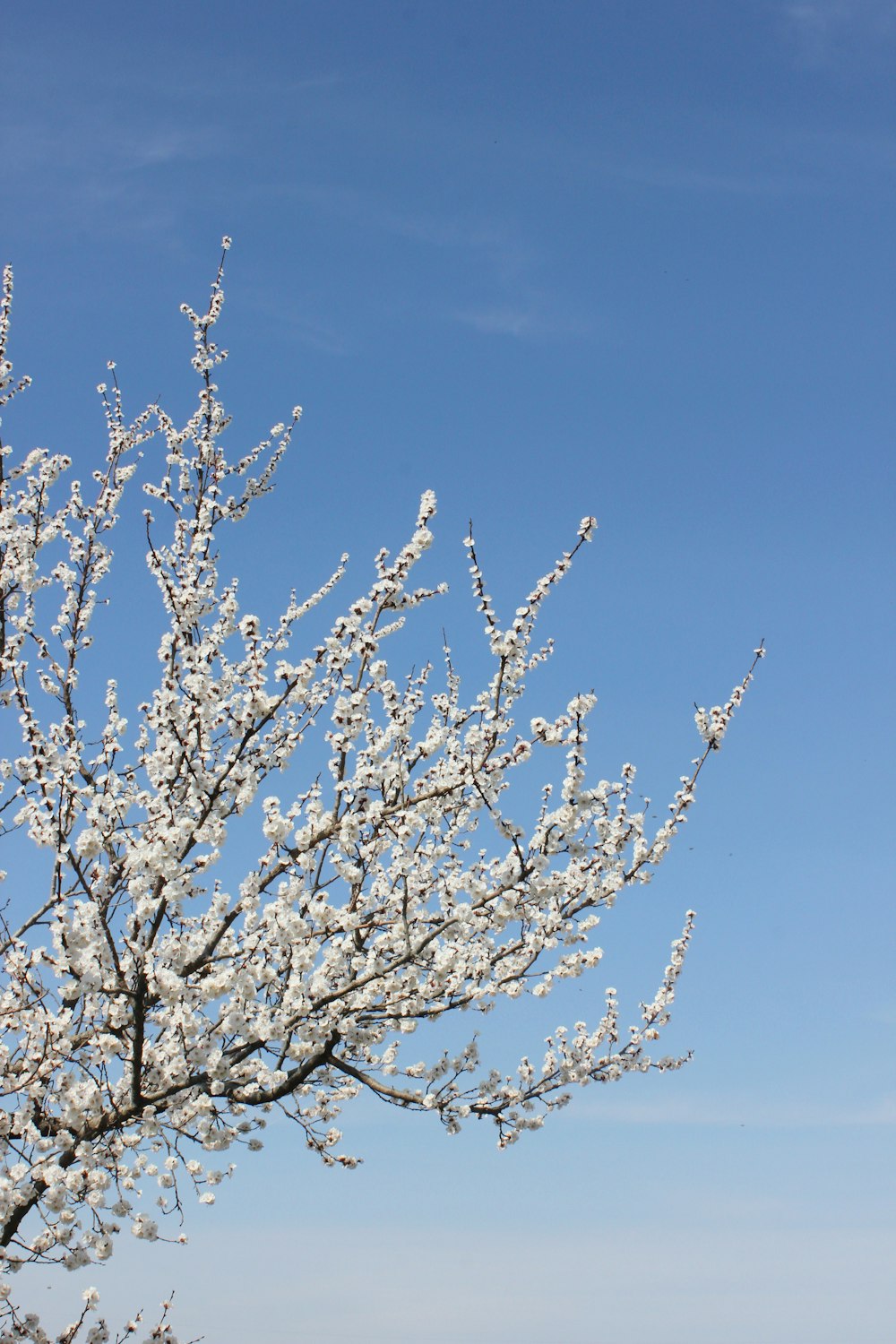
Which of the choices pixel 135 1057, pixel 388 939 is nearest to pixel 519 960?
pixel 388 939

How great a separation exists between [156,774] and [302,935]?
1.46m

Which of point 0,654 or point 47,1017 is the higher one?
point 0,654

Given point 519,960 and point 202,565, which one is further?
point 202,565

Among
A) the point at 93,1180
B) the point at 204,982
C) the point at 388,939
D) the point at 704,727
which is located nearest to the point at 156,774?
the point at 204,982

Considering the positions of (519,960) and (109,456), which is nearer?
(519,960)

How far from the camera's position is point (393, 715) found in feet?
26.4

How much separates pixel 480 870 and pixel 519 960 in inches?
43.4

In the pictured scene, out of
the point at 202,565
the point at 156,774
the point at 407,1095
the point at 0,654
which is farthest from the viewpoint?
the point at 202,565

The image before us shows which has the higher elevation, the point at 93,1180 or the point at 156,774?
the point at 156,774

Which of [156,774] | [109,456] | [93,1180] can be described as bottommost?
[93,1180]

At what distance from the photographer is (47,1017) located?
7207 millimetres

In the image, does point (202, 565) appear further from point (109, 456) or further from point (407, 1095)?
point (407, 1095)

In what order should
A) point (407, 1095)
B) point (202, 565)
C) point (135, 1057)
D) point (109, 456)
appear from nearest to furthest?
point (135, 1057) < point (407, 1095) < point (202, 565) < point (109, 456)

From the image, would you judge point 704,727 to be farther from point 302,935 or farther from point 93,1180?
point 93,1180
